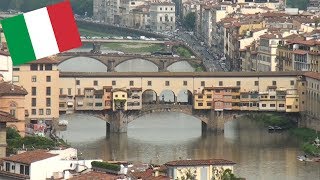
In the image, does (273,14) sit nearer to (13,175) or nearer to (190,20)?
(190,20)

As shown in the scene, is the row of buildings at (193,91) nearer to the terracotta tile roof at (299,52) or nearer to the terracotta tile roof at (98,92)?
the terracotta tile roof at (98,92)

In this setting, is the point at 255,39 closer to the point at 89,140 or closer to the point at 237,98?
the point at 237,98

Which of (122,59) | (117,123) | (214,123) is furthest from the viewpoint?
(122,59)

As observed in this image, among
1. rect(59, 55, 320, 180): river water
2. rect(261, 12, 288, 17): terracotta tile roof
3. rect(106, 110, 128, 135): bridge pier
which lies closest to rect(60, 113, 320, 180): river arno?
rect(59, 55, 320, 180): river water

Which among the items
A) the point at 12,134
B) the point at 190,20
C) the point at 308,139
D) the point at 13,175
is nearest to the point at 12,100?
the point at 12,134

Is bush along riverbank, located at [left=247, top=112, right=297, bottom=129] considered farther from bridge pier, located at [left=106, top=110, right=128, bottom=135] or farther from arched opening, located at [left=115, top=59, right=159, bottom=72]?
arched opening, located at [left=115, top=59, right=159, bottom=72]

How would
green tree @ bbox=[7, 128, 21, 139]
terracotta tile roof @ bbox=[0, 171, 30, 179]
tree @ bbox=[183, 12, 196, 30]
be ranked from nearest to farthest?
1. terracotta tile roof @ bbox=[0, 171, 30, 179]
2. green tree @ bbox=[7, 128, 21, 139]
3. tree @ bbox=[183, 12, 196, 30]
